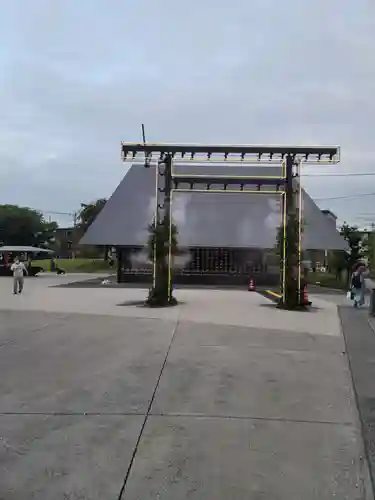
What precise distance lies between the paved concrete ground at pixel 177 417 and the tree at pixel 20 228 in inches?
3667

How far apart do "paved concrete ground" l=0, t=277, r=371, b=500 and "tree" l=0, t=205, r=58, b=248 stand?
9315 centimetres

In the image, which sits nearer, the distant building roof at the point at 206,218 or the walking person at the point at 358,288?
the walking person at the point at 358,288

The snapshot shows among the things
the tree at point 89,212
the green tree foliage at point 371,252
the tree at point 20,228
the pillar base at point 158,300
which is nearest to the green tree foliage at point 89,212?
the tree at point 89,212

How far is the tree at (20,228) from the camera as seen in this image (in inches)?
3954

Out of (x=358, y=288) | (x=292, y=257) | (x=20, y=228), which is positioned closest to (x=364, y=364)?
(x=292, y=257)

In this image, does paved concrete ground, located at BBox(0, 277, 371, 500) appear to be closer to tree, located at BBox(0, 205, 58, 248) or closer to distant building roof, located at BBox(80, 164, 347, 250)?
distant building roof, located at BBox(80, 164, 347, 250)

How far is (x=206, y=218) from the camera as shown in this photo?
38531mm

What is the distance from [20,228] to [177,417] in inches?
3912

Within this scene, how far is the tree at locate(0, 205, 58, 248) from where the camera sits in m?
100

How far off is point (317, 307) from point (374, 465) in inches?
555

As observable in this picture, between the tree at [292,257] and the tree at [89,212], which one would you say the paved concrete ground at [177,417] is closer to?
the tree at [292,257]

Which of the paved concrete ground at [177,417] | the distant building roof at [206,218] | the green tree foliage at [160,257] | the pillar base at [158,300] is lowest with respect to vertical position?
the paved concrete ground at [177,417]

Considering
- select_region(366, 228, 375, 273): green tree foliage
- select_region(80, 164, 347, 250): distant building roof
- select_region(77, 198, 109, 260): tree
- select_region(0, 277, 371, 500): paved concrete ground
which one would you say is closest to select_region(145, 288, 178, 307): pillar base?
select_region(0, 277, 371, 500): paved concrete ground

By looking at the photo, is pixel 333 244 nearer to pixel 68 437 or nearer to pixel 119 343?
pixel 119 343
